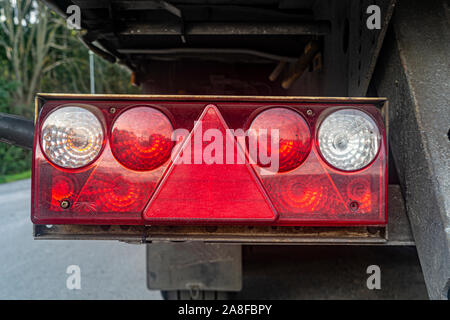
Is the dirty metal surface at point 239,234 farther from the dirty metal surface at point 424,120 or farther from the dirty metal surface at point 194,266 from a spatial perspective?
the dirty metal surface at point 194,266

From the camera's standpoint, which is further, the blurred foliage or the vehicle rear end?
the blurred foliage

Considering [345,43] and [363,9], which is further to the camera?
[345,43]

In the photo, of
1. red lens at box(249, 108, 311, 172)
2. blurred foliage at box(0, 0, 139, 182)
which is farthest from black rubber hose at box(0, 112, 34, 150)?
blurred foliage at box(0, 0, 139, 182)

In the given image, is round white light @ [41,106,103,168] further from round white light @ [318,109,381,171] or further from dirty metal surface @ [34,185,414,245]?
round white light @ [318,109,381,171]

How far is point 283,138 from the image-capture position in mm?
1062

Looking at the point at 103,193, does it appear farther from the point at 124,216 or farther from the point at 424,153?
the point at 424,153

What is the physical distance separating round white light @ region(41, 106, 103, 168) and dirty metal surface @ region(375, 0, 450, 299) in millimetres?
914

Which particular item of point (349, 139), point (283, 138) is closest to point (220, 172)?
point (283, 138)

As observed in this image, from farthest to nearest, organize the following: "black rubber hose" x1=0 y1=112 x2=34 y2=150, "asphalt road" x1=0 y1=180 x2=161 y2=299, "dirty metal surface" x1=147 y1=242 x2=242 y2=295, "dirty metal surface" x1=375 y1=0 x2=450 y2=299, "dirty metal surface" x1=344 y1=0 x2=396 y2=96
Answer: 1. "asphalt road" x1=0 y1=180 x2=161 y2=299
2. "dirty metal surface" x1=147 y1=242 x2=242 y2=295
3. "black rubber hose" x1=0 y1=112 x2=34 y2=150
4. "dirty metal surface" x1=344 y1=0 x2=396 y2=96
5. "dirty metal surface" x1=375 y1=0 x2=450 y2=299

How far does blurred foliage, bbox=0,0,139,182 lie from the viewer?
15.5 m

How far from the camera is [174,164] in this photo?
104 centimetres

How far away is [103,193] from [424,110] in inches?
37.5

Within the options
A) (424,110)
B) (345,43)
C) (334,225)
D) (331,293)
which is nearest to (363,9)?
(345,43)

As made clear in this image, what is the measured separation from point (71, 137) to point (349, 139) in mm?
780
